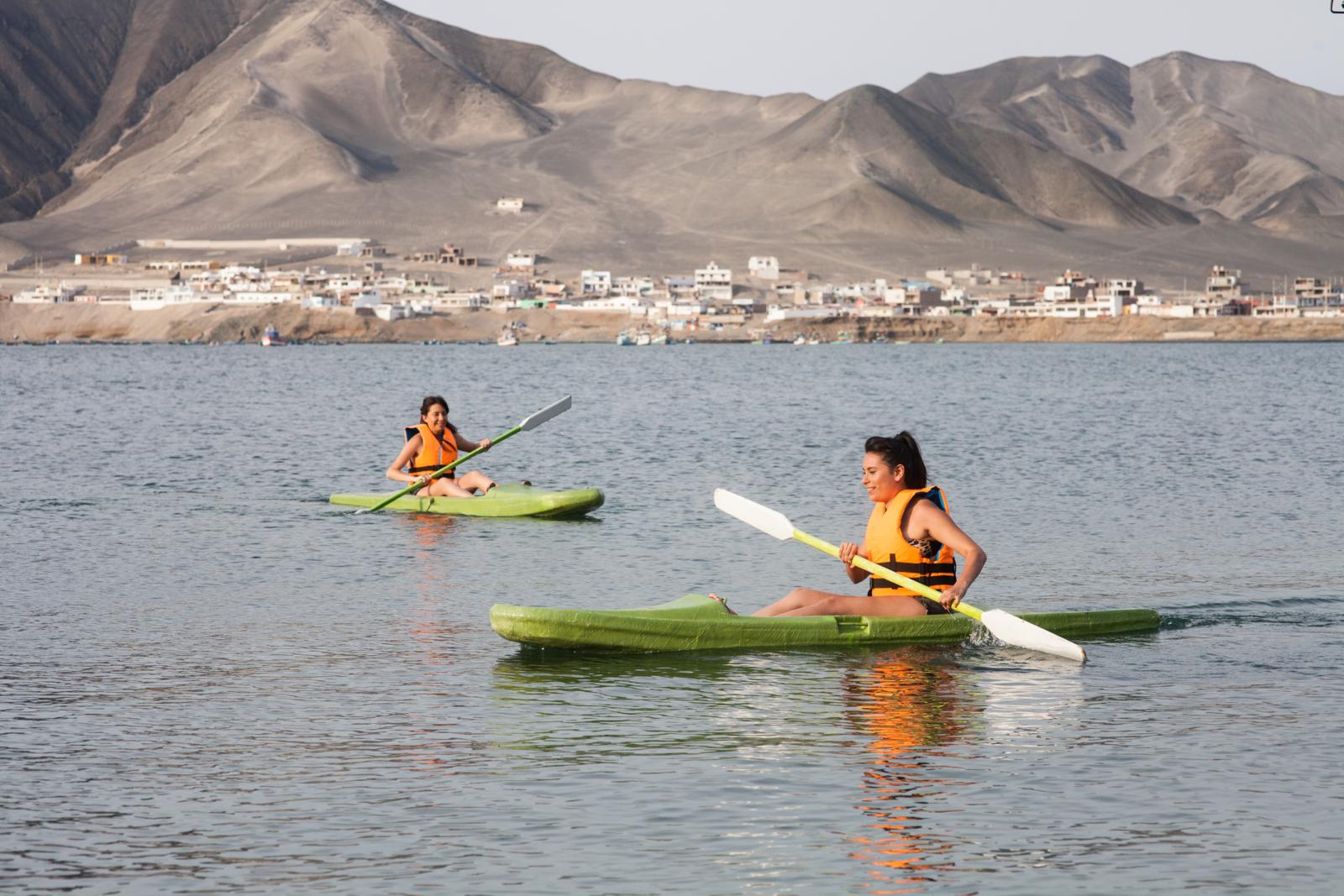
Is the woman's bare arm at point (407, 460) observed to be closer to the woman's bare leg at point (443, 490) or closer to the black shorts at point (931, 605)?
A: the woman's bare leg at point (443, 490)

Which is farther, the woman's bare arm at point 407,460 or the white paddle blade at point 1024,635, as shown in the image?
the woman's bare arm at point 407,460

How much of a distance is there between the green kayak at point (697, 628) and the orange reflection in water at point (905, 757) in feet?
1.07

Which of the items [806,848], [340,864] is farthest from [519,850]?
[806,848]

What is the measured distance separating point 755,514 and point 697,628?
207cm

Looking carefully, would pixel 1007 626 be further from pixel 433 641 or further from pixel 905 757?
pixel 433 641

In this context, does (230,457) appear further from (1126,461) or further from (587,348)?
(587,348)

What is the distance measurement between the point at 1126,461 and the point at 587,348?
526 ft

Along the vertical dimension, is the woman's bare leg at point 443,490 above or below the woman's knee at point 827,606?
above

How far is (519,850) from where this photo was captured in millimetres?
10117

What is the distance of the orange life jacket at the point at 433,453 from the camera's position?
27.4 meters

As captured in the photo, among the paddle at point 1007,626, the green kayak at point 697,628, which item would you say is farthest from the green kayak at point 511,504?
the paddle at point 1007,626

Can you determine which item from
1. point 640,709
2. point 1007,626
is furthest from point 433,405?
point 640,709

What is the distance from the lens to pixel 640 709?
13820 mm

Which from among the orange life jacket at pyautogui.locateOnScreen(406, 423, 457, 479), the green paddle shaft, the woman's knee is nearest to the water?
the woman's knee
